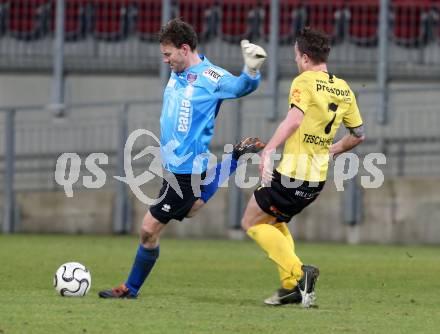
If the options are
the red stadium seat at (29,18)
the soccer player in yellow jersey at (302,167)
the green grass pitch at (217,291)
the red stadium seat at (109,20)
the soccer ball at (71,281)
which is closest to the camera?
the green grass pitch at (217,291)

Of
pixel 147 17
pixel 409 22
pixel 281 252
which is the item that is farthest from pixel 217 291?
pixel 147 17

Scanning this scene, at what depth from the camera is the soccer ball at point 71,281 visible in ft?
33.2

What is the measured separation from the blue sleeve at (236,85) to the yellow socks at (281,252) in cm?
108

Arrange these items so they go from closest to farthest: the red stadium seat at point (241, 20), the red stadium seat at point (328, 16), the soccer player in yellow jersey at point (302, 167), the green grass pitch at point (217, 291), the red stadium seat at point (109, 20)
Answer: the green grass pitch at point (217, 291) < the soccer player in yellow jersey at point (302, 167) < the red stadium seat at point (328, 16) < the red stadium seat at point (241, 20) < the red stadium seat at point (109, 20)

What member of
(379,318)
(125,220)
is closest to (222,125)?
(125,220)

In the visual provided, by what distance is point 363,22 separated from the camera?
69.7 feet

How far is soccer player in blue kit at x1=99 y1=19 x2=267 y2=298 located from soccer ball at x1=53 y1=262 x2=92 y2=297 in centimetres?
19

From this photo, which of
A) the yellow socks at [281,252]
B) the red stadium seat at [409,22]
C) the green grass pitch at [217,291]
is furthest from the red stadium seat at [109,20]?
the yellow socks at [281,252]

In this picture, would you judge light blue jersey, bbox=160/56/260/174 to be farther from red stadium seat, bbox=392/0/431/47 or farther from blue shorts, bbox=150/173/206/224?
red stadium seat, bbox=392/0/431/47

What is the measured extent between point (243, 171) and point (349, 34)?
3.52 m

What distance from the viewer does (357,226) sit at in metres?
19.2

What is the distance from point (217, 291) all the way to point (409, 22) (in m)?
11.2

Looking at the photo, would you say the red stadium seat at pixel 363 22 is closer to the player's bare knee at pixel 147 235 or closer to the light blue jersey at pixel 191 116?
the light blue jersey at pixel 191 116

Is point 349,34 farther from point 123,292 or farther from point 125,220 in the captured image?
point 123,292
